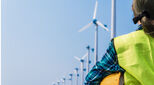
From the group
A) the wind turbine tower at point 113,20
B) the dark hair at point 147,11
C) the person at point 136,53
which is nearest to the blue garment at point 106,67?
the person at point 136,53

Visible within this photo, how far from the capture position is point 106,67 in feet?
6.70

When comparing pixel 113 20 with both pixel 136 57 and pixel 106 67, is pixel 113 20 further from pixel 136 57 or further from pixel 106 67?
pixel 136 57

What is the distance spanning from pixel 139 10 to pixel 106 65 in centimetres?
50

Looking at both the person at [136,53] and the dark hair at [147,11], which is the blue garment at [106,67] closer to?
the person at [136,53]

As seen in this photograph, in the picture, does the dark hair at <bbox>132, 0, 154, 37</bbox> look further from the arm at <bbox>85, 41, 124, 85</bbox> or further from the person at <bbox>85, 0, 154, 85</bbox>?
the arm at <bbox>85, 41, 124, 85</bbox>

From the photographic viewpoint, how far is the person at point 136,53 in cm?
184

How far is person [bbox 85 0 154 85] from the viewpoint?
1.84 metres

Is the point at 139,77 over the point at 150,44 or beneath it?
beneath

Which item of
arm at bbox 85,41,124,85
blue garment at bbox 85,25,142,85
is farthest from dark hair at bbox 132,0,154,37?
arm at bbox 85,41,124,85

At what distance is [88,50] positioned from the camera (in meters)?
32.9

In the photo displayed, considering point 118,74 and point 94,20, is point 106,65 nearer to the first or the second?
point 118,74

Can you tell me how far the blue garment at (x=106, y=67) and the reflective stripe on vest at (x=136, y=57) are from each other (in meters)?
0.06

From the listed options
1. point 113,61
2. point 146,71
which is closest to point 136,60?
point 146,71

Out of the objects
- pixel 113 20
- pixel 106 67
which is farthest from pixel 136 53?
pixel 113 20
